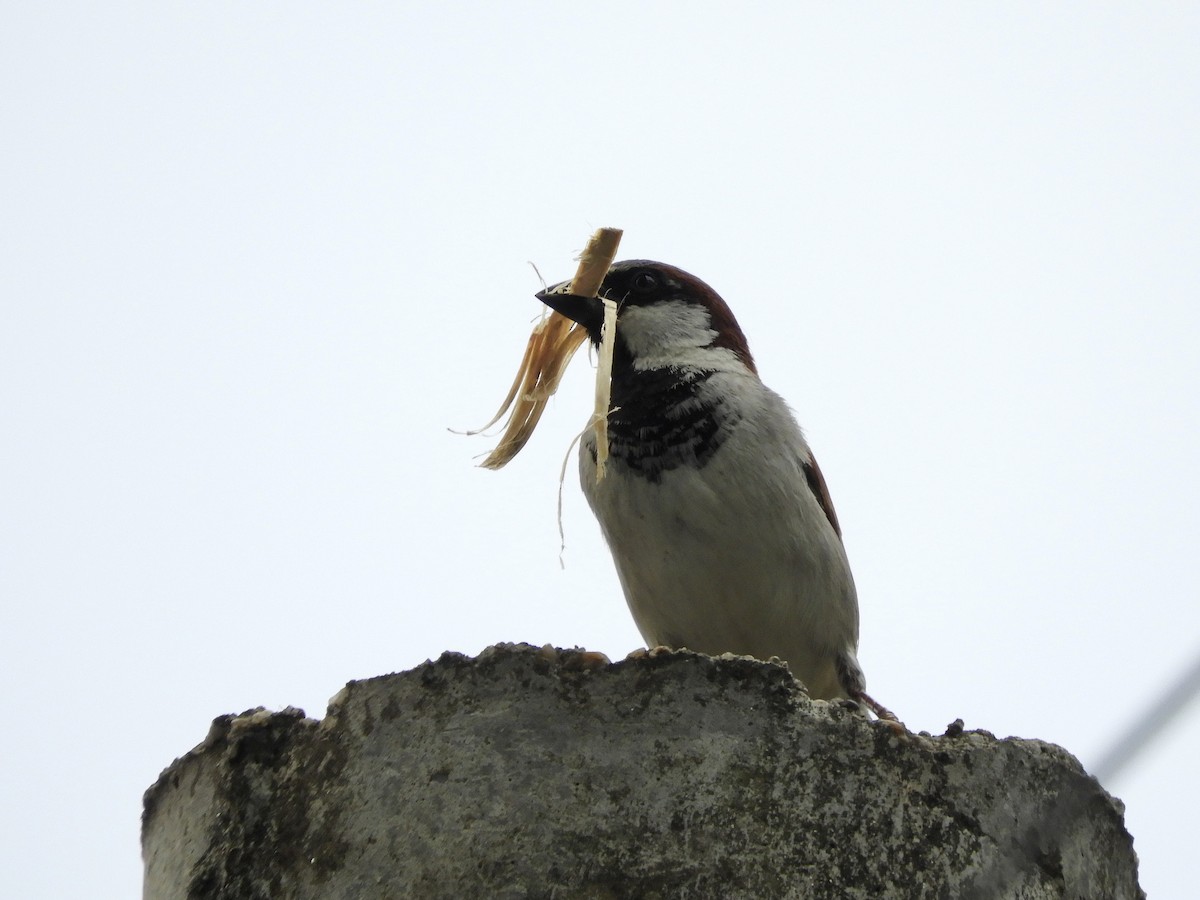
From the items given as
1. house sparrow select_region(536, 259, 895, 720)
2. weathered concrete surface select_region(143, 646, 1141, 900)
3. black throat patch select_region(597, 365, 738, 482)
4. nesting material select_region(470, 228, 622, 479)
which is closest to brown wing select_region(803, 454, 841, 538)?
house sparrow select_region(536, 259, 895, 720)

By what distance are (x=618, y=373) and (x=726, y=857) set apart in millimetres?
2676

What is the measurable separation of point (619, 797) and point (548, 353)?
2948 millimetres

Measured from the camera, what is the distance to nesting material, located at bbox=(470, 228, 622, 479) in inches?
191

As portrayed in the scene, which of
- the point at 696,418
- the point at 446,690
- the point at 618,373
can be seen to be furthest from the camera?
the point at 618,373

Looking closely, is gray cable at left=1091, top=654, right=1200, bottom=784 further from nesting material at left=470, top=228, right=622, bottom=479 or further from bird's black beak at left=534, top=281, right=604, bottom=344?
bird's black beak at left=534, top=281, right=604, bottom=344

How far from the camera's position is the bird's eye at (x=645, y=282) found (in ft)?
17.4

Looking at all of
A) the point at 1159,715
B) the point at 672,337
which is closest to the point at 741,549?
the point at 672,337

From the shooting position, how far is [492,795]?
2561 mm

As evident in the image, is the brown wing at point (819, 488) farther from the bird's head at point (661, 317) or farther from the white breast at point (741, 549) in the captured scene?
the bird's head at point (661, 317)

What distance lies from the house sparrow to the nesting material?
0.27 m

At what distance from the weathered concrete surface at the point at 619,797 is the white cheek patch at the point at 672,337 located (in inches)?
91.2

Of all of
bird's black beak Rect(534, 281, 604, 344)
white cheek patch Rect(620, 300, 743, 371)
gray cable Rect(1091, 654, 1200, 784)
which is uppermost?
bird's black beak Rect(534, 281, 604, 344)

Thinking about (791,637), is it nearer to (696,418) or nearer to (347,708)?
(696,418)

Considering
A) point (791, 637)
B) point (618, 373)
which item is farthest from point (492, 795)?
point (618, 373)
